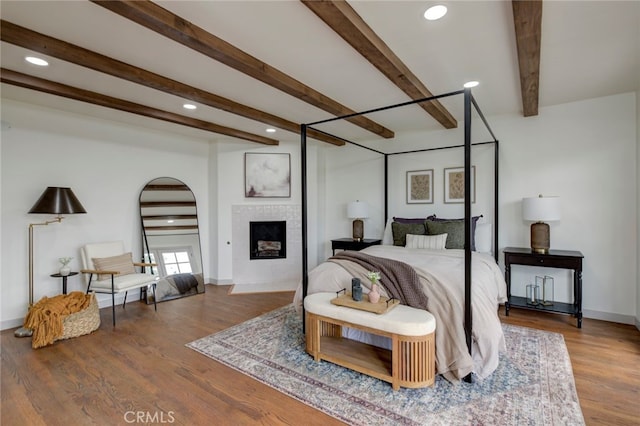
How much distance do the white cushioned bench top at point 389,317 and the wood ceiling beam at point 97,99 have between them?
9.66ft

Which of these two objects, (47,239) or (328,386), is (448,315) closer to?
(328,386)

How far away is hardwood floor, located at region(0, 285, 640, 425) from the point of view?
2002 mm

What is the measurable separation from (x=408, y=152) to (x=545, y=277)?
245 centimetres

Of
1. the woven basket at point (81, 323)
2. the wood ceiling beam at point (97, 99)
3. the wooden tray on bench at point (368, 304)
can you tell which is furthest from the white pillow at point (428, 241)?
the woven basket at point (81, 323)

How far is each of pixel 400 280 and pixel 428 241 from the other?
1.51m

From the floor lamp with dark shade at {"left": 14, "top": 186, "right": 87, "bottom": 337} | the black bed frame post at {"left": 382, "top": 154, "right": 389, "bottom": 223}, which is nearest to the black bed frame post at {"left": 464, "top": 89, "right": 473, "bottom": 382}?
the black bed frame post at {"left": 382, "top": 154, "right": 389, "bottom": 223}

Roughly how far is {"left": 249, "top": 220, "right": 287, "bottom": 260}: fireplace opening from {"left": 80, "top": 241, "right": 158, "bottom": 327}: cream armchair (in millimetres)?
1818

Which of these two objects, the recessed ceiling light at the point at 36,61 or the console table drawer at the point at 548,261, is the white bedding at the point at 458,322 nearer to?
the console table drawer at the point at 548,261

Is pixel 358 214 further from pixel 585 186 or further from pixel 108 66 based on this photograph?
pixel 108 66

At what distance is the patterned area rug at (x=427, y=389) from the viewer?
6.44ft

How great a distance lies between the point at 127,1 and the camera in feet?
5.67

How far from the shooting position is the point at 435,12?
6.40ft

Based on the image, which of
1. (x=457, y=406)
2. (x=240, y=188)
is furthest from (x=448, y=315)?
(x=240, y=188)

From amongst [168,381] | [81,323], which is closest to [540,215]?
[168,381]
